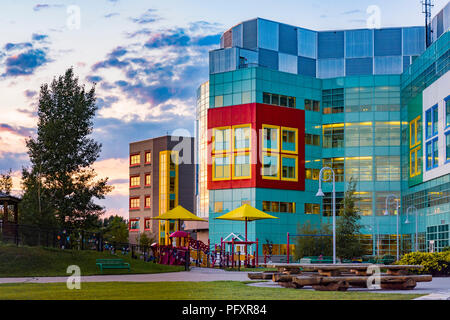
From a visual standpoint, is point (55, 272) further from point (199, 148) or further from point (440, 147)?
point (199, 148)

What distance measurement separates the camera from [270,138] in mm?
81000

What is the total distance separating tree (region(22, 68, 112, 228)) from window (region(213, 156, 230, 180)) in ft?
99.8

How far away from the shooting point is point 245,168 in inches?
3174

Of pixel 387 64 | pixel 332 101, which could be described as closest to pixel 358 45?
pixel 387 64

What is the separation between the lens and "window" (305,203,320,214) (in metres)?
84.9

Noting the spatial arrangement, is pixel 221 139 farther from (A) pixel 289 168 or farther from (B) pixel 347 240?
(B) pixel 347 240

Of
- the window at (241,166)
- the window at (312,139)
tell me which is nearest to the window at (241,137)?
the window at (241,166)

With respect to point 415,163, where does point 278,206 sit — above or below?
below

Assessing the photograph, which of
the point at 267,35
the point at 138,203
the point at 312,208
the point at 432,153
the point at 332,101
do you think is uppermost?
the point at 267,35

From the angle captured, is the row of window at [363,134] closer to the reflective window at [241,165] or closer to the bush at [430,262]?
the reflective window at [241,165]

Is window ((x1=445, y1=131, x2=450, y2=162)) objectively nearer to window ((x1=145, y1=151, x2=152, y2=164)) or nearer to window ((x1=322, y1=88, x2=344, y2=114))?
window ((x1=322, y1=88, x2=344, y2=114))

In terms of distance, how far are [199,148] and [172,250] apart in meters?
78.7

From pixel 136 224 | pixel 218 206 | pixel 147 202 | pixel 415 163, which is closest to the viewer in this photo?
pixel 415 163

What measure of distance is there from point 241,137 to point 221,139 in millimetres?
3054
